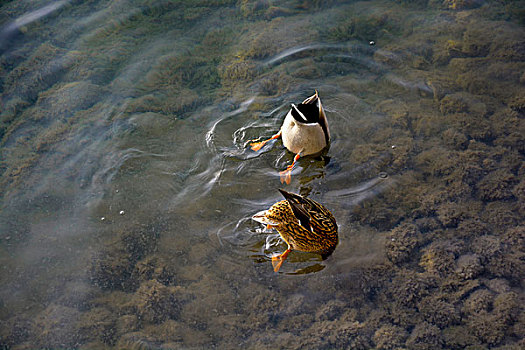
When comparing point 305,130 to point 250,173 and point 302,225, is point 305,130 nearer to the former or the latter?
point 250,173

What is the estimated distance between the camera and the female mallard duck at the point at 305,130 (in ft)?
15.0

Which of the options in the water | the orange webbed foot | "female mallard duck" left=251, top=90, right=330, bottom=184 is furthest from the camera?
"female mallard duck" left=251, top=90, right=330, bottom=184

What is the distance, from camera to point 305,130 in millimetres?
4594

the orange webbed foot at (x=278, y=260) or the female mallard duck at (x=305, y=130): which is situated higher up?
the female mallard duck at (x=305, y=130)

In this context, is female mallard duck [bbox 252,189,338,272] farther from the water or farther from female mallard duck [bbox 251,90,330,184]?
female mallard duck [bbox 251,90,330,184]

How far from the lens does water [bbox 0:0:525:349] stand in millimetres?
3615

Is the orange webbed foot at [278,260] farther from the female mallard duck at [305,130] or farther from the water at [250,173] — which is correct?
the female mallard duck at [305,130]

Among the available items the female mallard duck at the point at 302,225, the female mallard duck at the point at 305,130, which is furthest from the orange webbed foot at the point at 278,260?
the female mallard duck at the point at 305,130

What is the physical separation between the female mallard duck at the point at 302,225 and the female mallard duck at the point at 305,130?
838mm

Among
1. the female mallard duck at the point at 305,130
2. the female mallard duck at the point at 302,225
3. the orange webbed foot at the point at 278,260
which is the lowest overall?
the orange webbed foot at the point at 278,260

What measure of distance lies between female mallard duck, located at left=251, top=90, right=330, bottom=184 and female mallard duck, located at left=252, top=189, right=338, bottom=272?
2.75 ft

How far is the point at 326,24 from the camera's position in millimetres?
6660

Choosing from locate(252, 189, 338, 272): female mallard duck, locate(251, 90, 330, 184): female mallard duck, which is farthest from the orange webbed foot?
locate(251, 90, 330, 184): female mallard duck

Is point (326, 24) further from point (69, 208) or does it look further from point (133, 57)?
point (69, 208)
